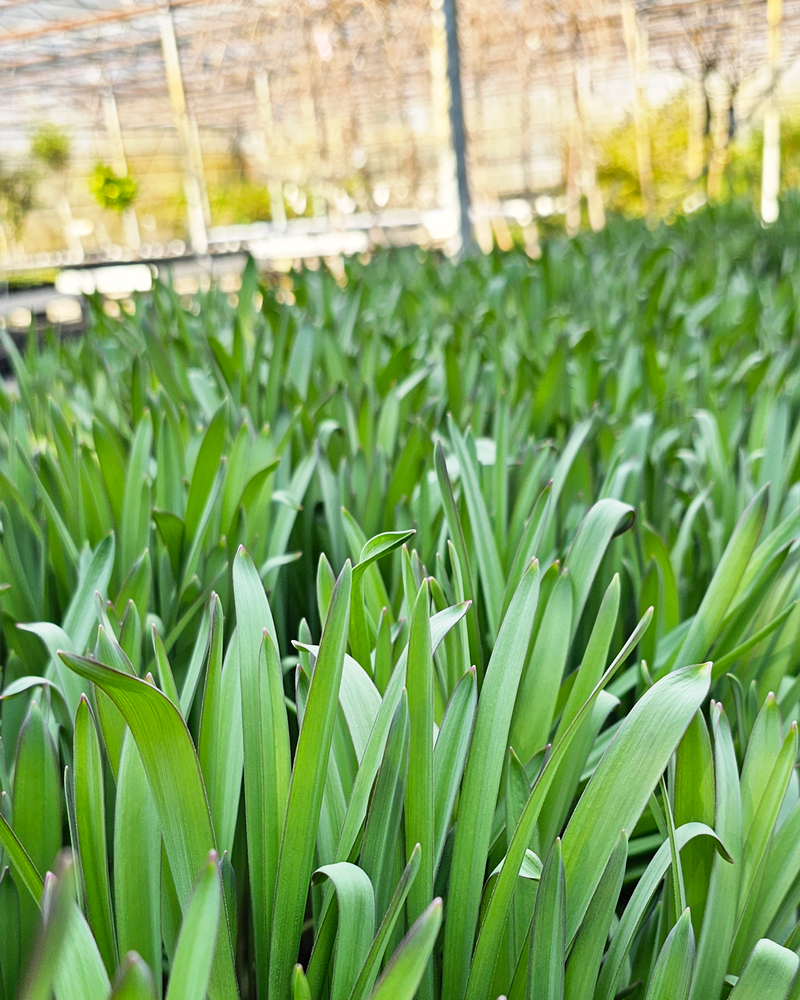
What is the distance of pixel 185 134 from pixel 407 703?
613 centimetres

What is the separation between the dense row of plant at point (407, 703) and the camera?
1.14ft

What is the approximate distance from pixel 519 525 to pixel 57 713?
36 cm

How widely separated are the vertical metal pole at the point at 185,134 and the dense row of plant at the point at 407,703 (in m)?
5.26

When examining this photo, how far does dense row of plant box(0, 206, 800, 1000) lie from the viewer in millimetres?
347

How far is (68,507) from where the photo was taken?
2.66ft

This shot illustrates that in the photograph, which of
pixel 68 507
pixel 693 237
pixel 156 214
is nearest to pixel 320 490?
pixel 68 507

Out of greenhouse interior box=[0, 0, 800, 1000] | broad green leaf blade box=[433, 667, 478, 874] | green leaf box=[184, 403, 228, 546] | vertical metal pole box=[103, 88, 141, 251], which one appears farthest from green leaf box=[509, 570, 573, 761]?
vertical metal pole box=[103, 88, 141, 251]

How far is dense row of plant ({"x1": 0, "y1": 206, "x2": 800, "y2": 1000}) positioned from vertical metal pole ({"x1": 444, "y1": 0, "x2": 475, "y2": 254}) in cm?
255

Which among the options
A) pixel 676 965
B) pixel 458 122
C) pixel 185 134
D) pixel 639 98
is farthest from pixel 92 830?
pixel 185 134

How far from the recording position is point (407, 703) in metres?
0.38

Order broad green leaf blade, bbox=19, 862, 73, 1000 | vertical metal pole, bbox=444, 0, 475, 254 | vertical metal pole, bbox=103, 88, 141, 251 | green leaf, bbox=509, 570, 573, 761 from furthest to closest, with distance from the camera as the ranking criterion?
vertical metal pole, bbox=103, 88, 141, 251, vertical metal pole, bbox=444, 0, 475, 254, green leaf, bbox=509, 570, 573, 761, broad green leaf blade, bbox=19, 862, 73, 1000

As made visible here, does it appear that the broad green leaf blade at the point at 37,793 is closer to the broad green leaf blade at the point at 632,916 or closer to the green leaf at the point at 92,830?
the green leaf at the point at 92,830

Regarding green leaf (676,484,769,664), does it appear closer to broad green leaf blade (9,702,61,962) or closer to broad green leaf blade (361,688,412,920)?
broad green leaf blade (361,688,412,920)

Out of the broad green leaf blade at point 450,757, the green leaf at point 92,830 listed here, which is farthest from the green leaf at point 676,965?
the green leaf at point 92,830
